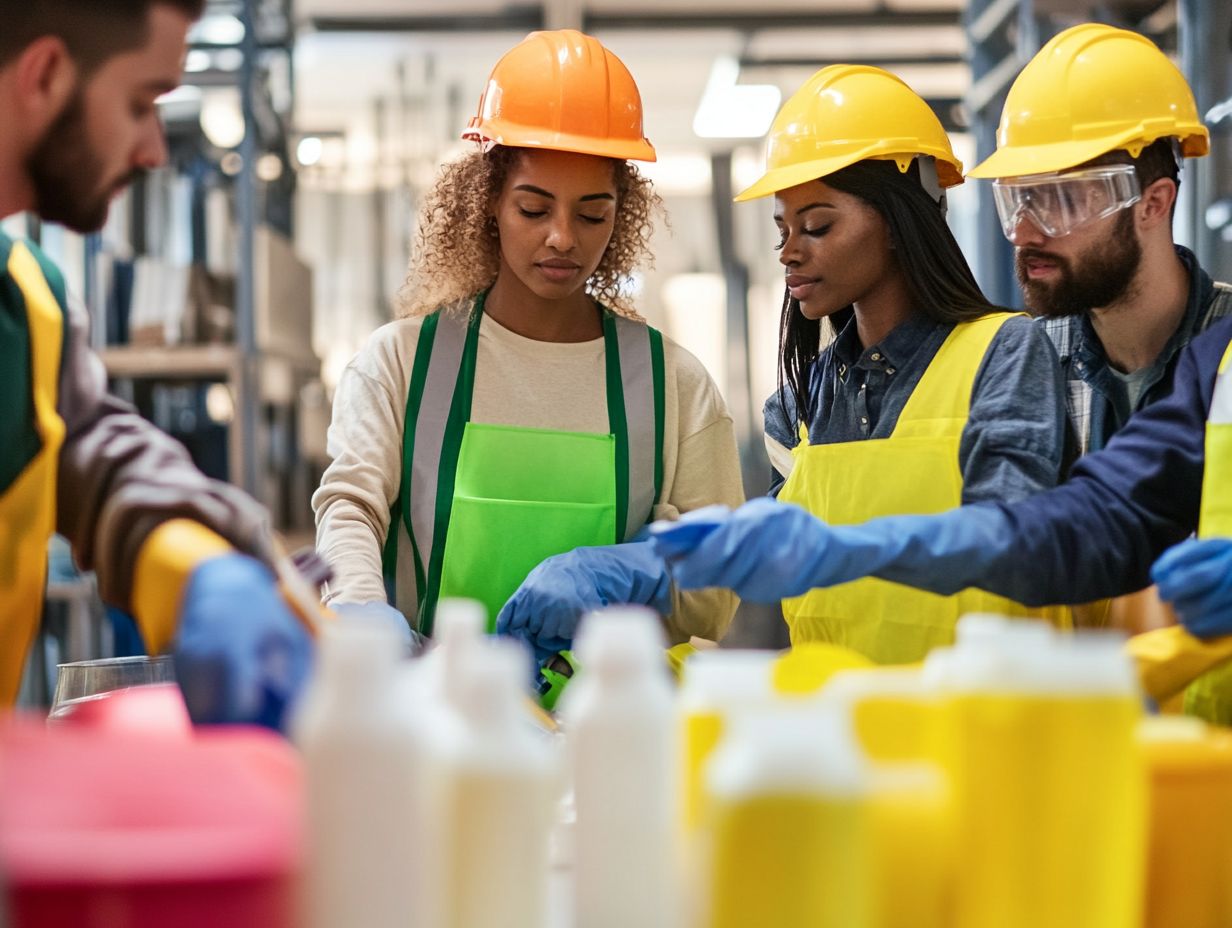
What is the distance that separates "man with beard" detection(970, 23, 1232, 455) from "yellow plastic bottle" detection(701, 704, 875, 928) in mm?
1620

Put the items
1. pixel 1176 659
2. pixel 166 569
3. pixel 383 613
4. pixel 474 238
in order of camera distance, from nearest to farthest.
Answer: pixel 166 569, pixel 1176 659, pixel 383 613, pixel 474 238

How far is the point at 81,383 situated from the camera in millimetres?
1420

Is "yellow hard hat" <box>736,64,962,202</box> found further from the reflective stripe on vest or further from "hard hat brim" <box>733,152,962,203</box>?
the reflective stripe on vest

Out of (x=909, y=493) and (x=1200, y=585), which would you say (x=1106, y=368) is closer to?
(x=909, y=493)

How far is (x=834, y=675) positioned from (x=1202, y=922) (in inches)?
12.5

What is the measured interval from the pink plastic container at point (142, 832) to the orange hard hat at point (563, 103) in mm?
1662

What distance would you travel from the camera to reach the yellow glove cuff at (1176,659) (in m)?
1.33

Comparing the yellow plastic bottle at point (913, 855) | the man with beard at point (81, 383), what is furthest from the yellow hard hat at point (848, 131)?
the yellow plastic bottle at point (913, 855)

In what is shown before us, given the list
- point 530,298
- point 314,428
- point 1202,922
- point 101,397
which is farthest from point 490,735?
point 314,428

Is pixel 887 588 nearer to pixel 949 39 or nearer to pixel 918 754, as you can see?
pixel 918 754

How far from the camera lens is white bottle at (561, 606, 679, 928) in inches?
33.9

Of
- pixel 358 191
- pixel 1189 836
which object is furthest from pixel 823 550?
pixel 358 191

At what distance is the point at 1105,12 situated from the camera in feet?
11.4

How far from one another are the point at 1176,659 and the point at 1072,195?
3.97 ft
